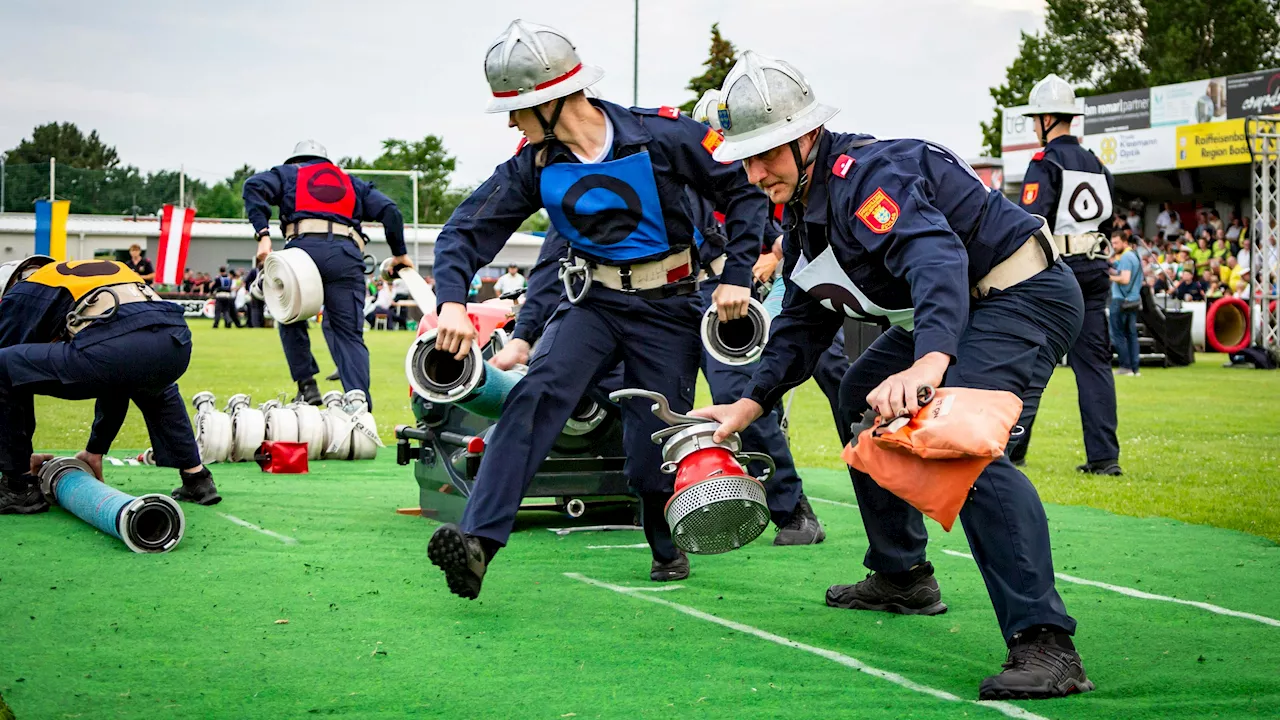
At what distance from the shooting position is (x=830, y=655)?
4.11 metres

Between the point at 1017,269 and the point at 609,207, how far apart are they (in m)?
1.64

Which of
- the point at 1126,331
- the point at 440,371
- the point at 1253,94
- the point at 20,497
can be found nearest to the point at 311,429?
the point at 20,497

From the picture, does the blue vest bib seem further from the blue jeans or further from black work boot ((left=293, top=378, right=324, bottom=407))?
the blue jeans

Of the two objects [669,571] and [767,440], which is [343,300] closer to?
[767,440]

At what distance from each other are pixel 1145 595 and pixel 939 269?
7.25 feet

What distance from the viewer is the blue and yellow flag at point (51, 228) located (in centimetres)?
2303

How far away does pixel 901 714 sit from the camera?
11.3 ft

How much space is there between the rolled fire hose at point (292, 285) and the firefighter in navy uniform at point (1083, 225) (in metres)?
5.54

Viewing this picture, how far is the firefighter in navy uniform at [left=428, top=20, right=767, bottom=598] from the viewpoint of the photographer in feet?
15.9

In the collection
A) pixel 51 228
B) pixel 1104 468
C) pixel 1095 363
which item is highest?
pixel 51 228

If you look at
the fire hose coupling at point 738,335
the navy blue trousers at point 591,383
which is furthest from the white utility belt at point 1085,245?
the navy blue trousers at point 591,383

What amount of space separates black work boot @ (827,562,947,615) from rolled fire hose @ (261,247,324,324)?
6.86 metres

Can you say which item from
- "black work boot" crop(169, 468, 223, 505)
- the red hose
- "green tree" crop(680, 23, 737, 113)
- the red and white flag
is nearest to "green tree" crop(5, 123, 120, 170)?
the red and white flag

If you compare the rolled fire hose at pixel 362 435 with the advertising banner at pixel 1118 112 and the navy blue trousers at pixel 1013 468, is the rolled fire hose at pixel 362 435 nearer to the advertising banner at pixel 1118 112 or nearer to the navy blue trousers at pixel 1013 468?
the navy blue trousers at pixel 1013 468
